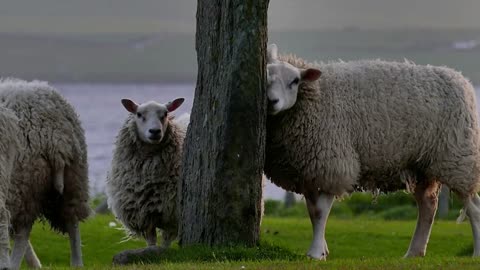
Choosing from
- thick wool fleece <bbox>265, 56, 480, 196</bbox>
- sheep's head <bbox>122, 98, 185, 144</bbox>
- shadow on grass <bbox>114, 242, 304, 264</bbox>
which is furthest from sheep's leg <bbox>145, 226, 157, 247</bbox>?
thick wool fleece <bbox>265, 56, 480, 196</bbox>

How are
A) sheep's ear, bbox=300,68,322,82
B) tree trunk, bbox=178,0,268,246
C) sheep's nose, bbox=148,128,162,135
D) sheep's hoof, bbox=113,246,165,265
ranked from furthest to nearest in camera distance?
sheep's nose, bbox=148,128,162,135 < sheep's ear, bbox=300,68,322,82 < tree trunk, bbox=178,0,268,246 < sheep's hoof, bbox=113,246,165,265

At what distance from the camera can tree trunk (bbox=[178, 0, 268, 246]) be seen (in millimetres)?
11938

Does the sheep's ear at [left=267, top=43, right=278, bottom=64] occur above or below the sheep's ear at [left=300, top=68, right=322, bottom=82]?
above

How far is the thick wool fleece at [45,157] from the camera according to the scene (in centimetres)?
1225

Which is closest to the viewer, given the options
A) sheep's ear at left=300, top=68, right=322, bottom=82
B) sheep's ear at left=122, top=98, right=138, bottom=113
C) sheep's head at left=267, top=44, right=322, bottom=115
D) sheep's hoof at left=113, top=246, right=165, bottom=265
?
sheep's hoof at left=113, top=246, right=165, bottom=265

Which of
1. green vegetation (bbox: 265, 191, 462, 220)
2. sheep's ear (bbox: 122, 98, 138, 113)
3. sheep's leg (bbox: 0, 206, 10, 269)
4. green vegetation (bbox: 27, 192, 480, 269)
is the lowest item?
green vegetation (bbox: 265, 191, 462, 220)

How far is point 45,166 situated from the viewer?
12.4 metres

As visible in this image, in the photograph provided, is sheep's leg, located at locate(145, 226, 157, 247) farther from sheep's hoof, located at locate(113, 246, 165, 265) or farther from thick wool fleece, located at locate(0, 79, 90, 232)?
sheep's hoof, located at locate(113, 246, 165, 265)

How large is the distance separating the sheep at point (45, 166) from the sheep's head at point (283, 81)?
212 centimetres

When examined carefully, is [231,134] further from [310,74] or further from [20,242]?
[20,242]

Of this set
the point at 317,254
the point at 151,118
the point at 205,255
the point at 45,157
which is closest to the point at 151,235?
the point at 151,118

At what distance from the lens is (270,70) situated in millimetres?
12602

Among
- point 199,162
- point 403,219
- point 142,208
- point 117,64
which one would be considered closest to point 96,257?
point 142,208

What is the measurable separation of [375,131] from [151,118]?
2461 millimetres
